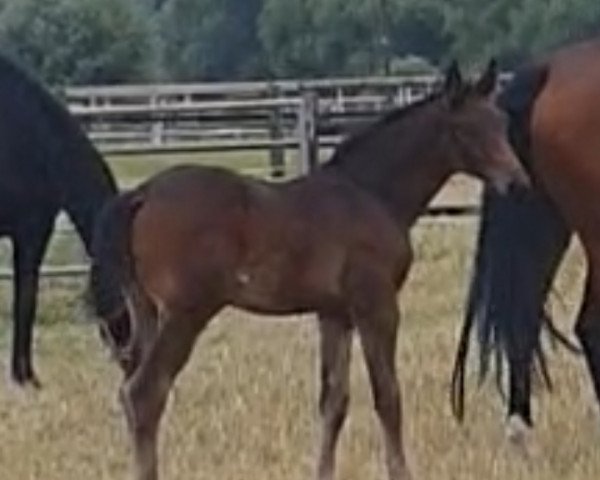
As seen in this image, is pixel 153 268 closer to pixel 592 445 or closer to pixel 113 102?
pixel 592 445

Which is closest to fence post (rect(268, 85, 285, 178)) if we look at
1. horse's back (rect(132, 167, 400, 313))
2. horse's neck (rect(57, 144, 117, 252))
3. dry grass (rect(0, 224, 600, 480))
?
dry grass (rect(0, 224, 600, 480))

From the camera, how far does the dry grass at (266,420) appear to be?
699 cm

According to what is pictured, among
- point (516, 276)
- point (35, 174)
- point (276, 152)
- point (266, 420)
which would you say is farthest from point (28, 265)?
point (276, 152)

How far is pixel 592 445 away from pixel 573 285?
16.9 ft

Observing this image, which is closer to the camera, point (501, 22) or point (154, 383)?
point (154, 383)

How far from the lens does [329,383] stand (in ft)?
22.0

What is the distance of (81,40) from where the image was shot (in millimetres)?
36812

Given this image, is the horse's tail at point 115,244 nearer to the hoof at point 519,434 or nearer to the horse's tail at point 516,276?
the horse's tail at point 516,276

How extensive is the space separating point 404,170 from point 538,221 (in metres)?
0.98

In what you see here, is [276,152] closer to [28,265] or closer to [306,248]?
[28,265]

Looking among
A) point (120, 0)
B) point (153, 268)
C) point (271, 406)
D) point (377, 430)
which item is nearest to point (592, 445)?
point (377, 430)

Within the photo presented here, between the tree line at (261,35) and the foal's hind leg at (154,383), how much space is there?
27632 mm

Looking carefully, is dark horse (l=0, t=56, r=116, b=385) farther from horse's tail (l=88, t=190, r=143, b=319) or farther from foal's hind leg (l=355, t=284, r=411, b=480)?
A: foal's hind leg (l=355, t=284, r=411, b=480)

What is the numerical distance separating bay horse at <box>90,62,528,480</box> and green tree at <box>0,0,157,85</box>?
28028mm
